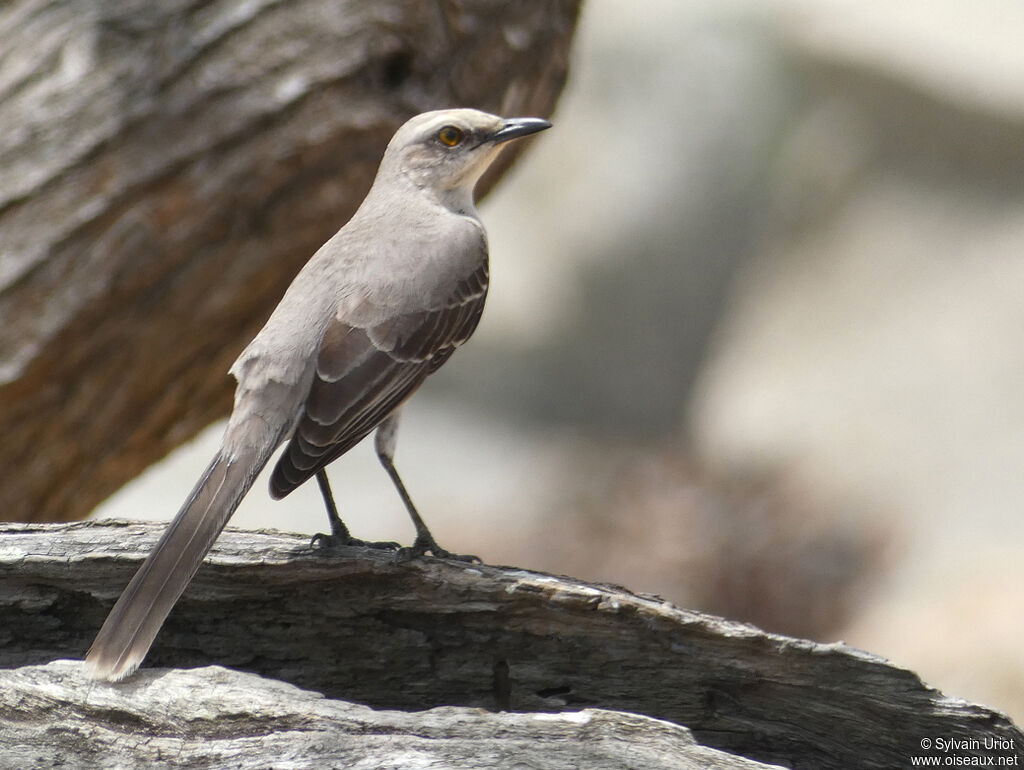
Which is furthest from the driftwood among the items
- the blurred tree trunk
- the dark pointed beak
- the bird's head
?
the dark pointed beak

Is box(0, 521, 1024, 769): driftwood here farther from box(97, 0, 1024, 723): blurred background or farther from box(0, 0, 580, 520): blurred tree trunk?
box(97, 0, 1024, 723): blurred background

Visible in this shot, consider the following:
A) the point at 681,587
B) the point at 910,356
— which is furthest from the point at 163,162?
the point at 910,356

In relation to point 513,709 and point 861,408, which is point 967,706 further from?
point 861,408

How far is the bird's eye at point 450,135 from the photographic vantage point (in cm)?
437

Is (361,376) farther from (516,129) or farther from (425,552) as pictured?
(516,129)

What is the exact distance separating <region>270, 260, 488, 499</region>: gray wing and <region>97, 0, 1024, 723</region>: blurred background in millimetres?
6518

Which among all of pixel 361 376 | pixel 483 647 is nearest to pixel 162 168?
pixel 361 376

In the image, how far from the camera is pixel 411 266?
3949 millimetres

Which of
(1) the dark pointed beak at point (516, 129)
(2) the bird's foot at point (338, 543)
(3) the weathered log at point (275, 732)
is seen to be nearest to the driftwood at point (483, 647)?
(2) the bird's foot at point (338, 543)

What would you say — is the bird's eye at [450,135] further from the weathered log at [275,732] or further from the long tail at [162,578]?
the weathered log at [275,732]

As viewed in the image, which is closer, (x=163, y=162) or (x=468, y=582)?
(x=468, y=582)

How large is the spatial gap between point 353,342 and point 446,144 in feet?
3.63

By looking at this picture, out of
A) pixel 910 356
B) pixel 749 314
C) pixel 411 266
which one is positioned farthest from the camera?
pixel 749 314

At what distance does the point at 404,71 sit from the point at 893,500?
7271 millimetres
